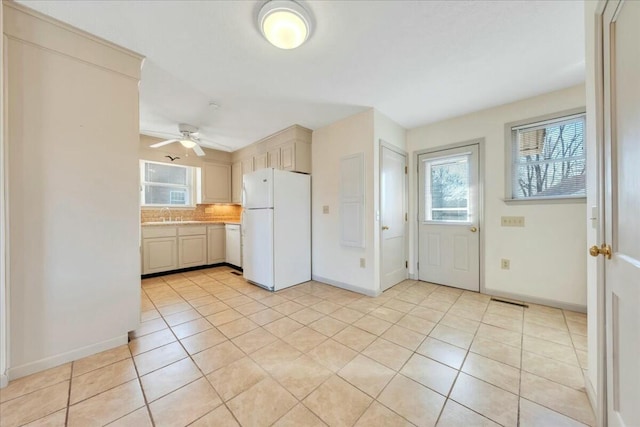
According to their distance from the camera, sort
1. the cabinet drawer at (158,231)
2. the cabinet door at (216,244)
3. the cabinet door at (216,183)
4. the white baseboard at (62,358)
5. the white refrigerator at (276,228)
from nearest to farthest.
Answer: the white baseboard at (62,358) → the white refrigerator at (276,228) → the cabinet drawer at (158,231) → the cabinet door at (216,244) → the cabinet door at (216,183)

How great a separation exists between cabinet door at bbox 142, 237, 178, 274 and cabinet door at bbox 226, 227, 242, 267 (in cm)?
93

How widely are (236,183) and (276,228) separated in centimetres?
236

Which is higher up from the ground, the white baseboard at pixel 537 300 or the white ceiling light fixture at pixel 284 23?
the white ceiling light fixture at pixel 284 23

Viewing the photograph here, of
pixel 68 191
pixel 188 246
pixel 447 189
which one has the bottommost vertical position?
pixel 188 246

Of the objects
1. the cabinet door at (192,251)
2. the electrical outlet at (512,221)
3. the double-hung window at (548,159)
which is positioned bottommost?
the cabinet door at (192,251)

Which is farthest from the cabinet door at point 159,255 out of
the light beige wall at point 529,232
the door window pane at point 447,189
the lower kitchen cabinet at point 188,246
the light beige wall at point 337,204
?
the light beige wall at point 529,232

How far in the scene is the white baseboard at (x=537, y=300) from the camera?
249 cm

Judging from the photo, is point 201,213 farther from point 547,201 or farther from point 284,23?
point 547,201

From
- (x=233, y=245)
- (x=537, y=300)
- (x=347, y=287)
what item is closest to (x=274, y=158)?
(x=233, y=245)

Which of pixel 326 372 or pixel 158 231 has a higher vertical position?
pixel 158 231

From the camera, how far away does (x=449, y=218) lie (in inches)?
133

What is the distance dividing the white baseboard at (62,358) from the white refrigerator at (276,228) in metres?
1.68

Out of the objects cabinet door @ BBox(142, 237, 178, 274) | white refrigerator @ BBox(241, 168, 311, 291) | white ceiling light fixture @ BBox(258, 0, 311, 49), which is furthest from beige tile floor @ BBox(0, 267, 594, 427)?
white ceiling light fixture @ BBox(258, 0, 311, 49)

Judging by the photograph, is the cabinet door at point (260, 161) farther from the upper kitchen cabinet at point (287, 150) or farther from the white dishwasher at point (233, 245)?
the white dishwasher at point (233, 245)
